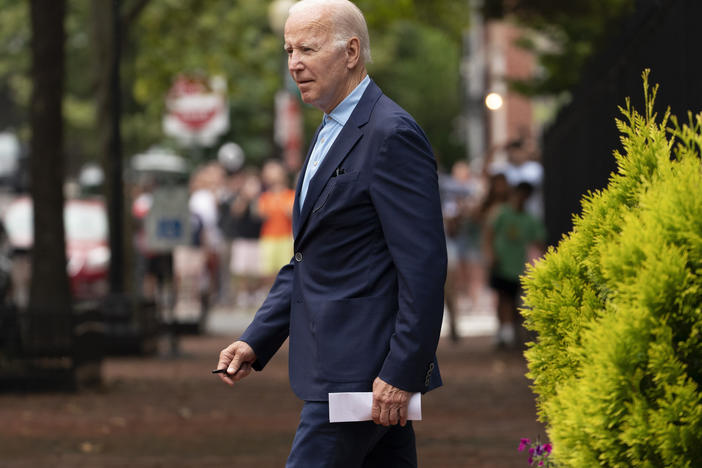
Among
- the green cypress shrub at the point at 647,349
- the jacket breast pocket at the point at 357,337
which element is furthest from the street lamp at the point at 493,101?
the green cypress shrub at the point at 647,349

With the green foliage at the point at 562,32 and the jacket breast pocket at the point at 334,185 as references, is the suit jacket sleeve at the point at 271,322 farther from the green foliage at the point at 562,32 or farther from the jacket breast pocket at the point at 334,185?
the green foliage at the point at 562,32

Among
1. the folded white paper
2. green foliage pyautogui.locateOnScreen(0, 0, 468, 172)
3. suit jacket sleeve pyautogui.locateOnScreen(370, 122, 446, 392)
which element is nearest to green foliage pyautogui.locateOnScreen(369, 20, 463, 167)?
green foliage pyautogui.locateOnScreen(0, 0, 468, 172)

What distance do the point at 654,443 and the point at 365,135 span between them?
1249 mm

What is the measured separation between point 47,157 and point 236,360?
28.8 feet

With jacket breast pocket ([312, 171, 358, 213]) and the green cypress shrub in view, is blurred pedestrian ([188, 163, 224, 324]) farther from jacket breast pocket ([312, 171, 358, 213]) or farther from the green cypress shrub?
the green cypress shrub

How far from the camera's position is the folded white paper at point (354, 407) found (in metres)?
3.77

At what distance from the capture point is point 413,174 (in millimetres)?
3828

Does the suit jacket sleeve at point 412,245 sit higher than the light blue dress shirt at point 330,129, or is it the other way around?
the light blue dress shirt at point 330,129

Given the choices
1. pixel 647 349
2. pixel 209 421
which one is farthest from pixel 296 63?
pixel 209 421

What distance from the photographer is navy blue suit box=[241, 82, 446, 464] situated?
12.3 feet

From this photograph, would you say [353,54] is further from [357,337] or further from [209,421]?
[209,421]

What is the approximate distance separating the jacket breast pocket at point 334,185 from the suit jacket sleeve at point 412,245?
0.24 ft

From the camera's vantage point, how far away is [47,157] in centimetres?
1259

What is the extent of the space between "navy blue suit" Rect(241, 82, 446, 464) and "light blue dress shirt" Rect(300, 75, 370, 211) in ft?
0.09
